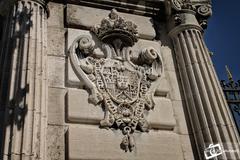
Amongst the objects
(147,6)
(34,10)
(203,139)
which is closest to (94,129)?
(203,139)

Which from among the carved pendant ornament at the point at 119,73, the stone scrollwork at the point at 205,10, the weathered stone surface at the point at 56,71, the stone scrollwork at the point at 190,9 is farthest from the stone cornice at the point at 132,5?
the weathered stone surface at the point at 56,71

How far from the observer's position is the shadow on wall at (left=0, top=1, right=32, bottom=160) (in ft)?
14.8

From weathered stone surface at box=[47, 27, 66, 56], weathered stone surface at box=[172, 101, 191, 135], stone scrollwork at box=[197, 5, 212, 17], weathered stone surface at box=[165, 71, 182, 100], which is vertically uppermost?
stone scrollwork at box=[197, 5, 212, 17]

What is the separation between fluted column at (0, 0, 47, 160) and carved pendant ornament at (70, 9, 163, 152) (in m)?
0.75

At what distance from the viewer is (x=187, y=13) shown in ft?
23.8

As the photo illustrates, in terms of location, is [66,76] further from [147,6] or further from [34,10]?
[147,6]

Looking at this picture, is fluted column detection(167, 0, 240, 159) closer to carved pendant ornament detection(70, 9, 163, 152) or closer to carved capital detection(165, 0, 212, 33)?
carved capital detection(165, 0, 212, 33)

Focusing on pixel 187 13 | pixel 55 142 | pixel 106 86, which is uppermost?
pixel 187 13

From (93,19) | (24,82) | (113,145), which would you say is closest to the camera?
(24,82)

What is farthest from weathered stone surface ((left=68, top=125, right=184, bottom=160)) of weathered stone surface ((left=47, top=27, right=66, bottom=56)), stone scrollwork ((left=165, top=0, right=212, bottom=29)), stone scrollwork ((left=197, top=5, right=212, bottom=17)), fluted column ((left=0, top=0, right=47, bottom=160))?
stone scrollwork ((left=197, top=5, right=212, bottom=17))

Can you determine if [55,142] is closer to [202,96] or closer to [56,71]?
[56,71]

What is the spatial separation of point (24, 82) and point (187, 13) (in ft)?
13.1

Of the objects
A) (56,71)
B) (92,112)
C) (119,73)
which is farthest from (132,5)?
(92,112)

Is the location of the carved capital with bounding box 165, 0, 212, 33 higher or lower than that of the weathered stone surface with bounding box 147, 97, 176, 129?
higher
